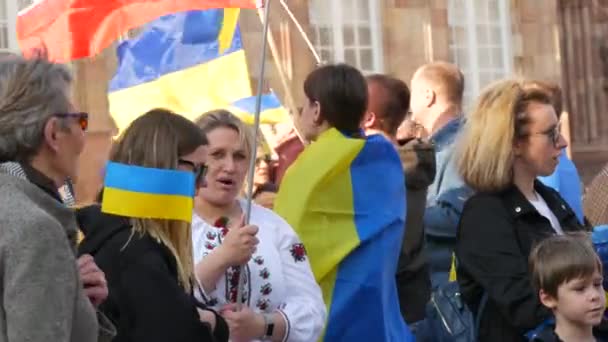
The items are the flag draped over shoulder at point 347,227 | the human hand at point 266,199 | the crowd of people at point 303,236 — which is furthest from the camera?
the human hand at point 266,199

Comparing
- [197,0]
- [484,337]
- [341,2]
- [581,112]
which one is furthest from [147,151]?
[581,112]

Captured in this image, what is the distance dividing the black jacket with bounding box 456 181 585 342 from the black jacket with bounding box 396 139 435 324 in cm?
126

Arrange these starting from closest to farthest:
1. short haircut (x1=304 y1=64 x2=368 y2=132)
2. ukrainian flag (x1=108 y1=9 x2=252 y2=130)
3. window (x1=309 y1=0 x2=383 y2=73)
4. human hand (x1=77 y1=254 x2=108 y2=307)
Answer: human hand (x1=77 y1=254 x2=108 y2=307) → short haircut (x1=304 y1=64 x2=368 y2=132) → ukrainian flag (x1=108 y1=9 x2=252 y2=130) → window (x1=309 y1=0 x2=383 y2=73)

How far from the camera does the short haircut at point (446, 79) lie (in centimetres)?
818

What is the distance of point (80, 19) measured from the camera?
1021 cm

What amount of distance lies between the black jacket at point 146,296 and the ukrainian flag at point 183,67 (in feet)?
20.0

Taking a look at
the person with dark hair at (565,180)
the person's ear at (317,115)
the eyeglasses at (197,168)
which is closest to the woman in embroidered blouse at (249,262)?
the eyeglasses at (197,168)

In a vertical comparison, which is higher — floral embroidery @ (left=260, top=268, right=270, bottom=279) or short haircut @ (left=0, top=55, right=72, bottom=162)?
short haircut @ (left=0, top=55, right=72, bottom=162)

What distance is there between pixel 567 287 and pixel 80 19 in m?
5.28

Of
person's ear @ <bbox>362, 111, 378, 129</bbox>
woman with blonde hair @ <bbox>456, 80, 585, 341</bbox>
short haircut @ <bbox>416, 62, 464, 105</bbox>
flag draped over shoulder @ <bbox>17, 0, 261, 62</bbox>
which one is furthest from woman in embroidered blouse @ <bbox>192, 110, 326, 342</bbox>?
flag draped over shoulder @ <bbox>17, 0, 261, 62</bbox>

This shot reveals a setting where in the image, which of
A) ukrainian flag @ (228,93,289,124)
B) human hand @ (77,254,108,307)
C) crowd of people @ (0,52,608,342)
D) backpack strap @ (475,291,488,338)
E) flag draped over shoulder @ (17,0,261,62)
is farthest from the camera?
ukrainian flag @ (228,93,289,124)

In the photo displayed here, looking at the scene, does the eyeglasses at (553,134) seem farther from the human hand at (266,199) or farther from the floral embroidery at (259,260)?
the human hand at (266,199)

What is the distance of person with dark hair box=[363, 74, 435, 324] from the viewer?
23.3 feet

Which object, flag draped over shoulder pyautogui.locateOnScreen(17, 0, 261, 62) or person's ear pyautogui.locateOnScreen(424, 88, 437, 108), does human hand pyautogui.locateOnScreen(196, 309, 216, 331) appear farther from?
flag draped over shoulder pyautogui.locateOnScreen(17, 0, 261, 62)
